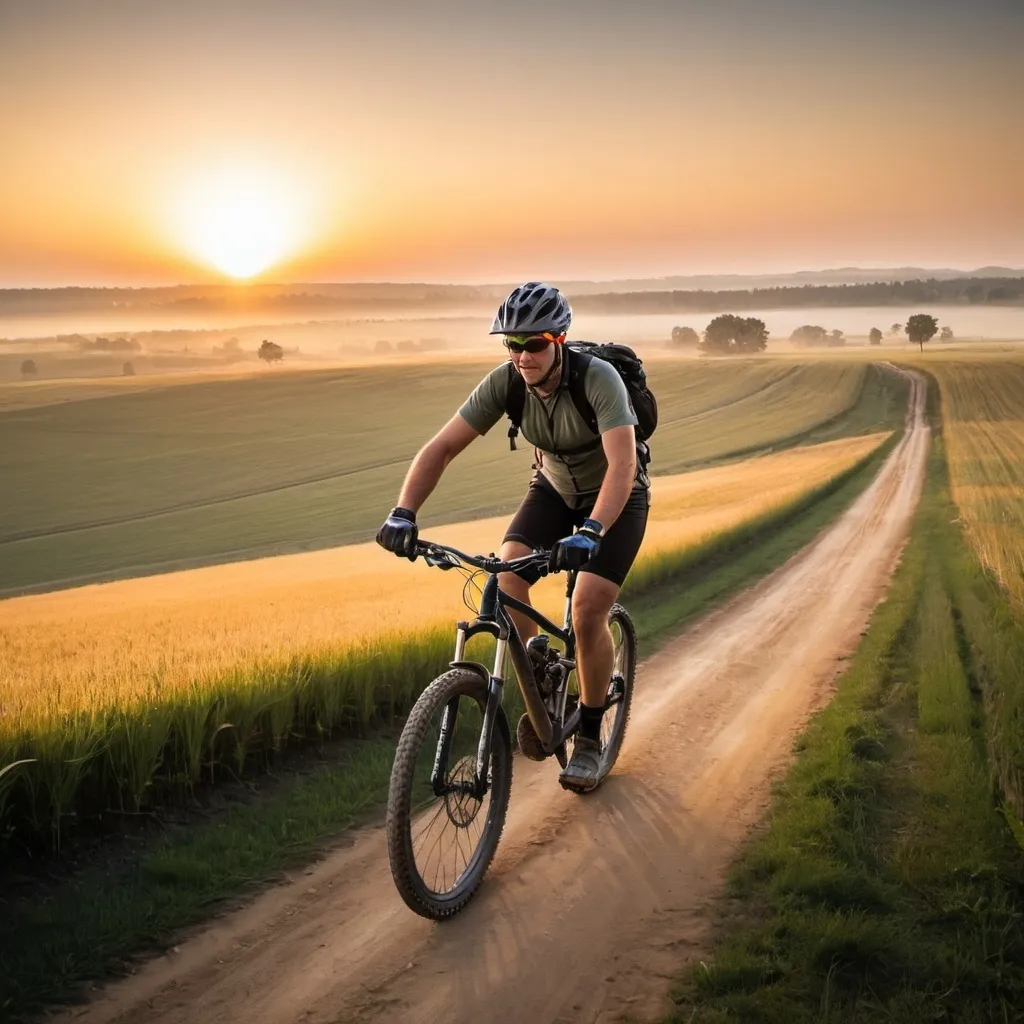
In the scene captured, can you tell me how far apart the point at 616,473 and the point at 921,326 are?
465 feet

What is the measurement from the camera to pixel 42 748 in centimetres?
454

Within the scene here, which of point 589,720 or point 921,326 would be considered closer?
point 589,720

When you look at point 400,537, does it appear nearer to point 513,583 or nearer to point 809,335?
point 513,583

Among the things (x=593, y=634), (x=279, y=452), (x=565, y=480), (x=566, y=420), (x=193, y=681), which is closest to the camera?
(x=566, y=420)

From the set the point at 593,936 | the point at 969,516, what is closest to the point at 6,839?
the point at 593,936

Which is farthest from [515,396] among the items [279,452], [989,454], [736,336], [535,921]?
[736,336]

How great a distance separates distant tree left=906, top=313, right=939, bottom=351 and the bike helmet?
13998 cm

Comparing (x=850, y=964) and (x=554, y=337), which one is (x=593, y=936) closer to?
(x=850, y=964)

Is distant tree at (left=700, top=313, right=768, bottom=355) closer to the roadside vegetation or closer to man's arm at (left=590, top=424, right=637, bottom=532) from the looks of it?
the roadside vegetation

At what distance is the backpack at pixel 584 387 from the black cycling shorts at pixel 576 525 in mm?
298

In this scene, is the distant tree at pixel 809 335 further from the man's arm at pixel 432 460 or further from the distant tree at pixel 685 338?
the man's arm at pixel 432 460

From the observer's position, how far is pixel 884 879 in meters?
4.24

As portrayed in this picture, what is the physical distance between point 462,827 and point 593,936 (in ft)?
2.51

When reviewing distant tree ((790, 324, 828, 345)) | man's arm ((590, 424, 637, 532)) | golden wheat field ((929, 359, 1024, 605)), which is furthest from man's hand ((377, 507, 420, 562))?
distant tree ((790, 324, 828, 345))
